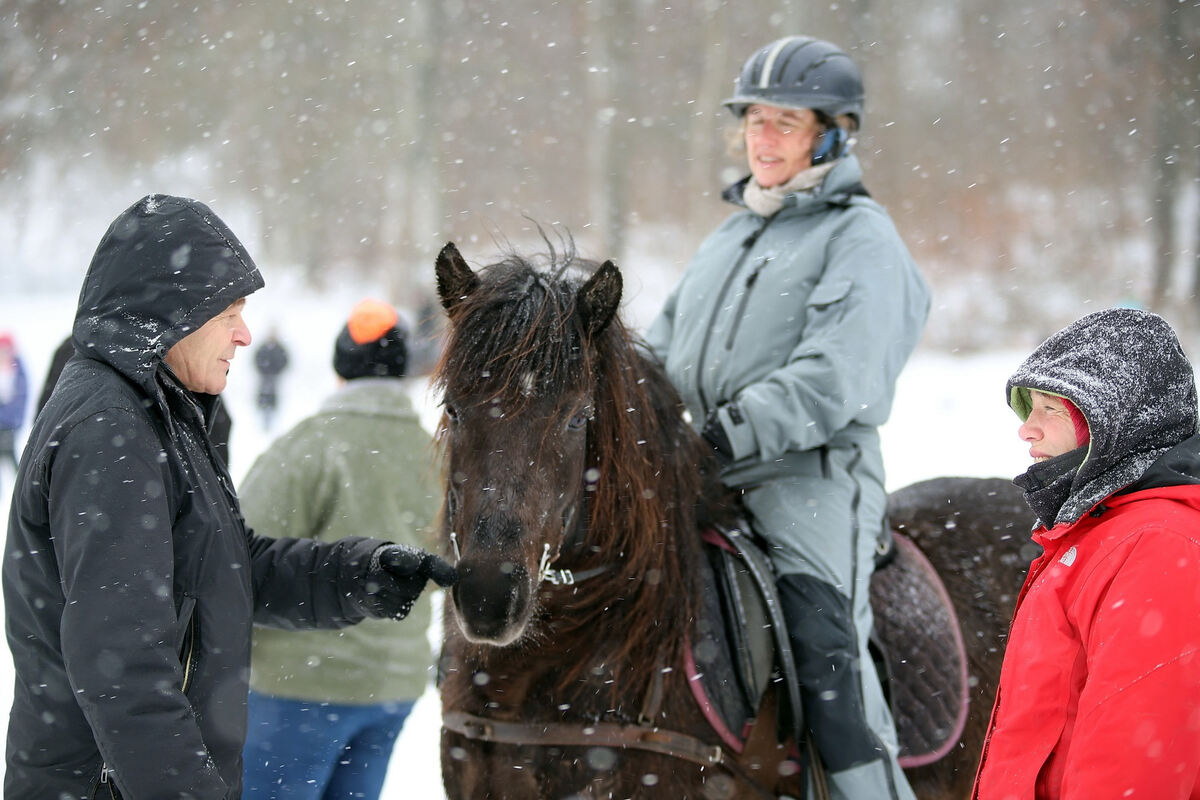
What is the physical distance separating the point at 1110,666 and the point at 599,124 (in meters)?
17.6

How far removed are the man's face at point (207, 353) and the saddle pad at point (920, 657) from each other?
2.27 metres

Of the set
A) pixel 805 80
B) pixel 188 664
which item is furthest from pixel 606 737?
pixel 805 80

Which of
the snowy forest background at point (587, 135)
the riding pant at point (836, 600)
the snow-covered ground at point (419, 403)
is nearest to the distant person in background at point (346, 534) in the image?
the snow-covered ground at point (419, 403)

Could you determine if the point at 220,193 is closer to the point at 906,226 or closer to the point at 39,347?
the point at 39,347

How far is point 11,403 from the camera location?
443 inches

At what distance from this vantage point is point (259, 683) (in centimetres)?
347

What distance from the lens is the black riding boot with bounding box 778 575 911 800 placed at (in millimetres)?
2658

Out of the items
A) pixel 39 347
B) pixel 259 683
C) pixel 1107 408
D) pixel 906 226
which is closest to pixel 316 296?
pixel 39 347

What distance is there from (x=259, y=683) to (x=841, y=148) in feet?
9.76

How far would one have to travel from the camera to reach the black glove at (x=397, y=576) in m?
2.47

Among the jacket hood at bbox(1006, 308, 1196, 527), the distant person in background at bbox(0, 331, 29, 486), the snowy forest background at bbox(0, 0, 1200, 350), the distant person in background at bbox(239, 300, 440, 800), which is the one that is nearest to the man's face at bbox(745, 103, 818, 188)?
the distant person in background at bbox(239, 300, 440, 800)

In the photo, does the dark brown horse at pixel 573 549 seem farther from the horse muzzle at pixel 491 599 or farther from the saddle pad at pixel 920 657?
the saddle pad at pixel 920 657

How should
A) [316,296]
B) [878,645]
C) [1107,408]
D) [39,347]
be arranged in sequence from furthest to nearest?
[316,296]
[39,347]
[878,645]
[1107,408]

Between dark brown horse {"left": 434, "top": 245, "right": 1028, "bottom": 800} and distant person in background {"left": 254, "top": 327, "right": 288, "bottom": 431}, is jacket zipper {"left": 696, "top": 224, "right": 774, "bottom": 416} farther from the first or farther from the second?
distant person in background {"left": 254, "top": 327, "right": 288, "bottom": 431}
